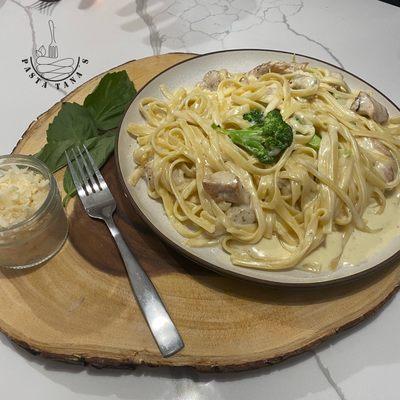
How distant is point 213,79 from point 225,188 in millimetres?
1077

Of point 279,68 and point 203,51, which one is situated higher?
point 279,68

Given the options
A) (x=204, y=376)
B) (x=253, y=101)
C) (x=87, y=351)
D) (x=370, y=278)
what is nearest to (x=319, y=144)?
(x=253, y=101)

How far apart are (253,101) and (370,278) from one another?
1356 mm

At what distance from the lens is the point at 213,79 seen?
3.33 m

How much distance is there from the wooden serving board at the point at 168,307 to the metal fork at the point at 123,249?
56mm

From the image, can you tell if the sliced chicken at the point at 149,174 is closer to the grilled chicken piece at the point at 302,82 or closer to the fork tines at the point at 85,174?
the fork tines at the point at 85,174

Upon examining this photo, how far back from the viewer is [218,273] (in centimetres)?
249

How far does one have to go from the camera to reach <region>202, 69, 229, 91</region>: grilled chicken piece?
10.9 ft

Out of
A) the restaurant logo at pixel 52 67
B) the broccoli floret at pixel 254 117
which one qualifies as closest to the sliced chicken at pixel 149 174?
the broccoli floret at pixel 254 117

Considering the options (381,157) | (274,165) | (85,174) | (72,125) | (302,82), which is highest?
(72,125)

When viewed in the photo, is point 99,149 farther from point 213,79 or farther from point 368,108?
point 368,108

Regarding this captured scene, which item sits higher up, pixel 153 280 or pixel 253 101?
pixel 253 101

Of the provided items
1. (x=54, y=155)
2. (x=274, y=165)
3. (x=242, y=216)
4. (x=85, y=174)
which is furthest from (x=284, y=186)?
(x=54, y=155)

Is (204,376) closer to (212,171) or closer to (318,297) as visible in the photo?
(318,297)
